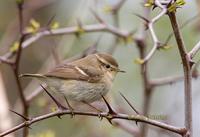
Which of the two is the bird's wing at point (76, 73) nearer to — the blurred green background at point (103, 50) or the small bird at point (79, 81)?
the small bird at point (79, 81)

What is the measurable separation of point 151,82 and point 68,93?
0.76 meters

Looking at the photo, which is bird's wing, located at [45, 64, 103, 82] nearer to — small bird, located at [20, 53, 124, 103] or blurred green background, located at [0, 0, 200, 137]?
small bird, located at [20, 53, 124, 103]

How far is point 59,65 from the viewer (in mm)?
4574

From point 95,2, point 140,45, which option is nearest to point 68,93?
point 140,45

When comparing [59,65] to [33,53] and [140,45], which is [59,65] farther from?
[33,53]

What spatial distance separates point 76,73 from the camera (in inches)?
185

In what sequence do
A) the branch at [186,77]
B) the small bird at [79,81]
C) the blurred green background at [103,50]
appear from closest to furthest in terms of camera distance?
1. the branch at [186,77]
2. the small bird at [79,81]
3. the blurred green background at [103,50]

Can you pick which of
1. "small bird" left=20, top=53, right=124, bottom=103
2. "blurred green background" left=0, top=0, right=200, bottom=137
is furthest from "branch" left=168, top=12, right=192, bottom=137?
"blurred green background" left=0, top=0, right=200, bottom=137

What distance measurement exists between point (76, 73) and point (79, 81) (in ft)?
0.44

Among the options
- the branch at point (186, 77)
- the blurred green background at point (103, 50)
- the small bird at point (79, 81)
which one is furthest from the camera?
the blurred green background at point (103, 50)

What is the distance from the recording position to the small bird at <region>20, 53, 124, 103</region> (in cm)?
442

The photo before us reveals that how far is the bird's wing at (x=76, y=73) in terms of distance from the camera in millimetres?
4473

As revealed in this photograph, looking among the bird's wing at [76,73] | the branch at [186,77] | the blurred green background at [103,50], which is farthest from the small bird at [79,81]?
the branch at [186,77]

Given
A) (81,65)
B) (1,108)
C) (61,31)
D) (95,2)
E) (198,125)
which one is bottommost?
(198,125)
